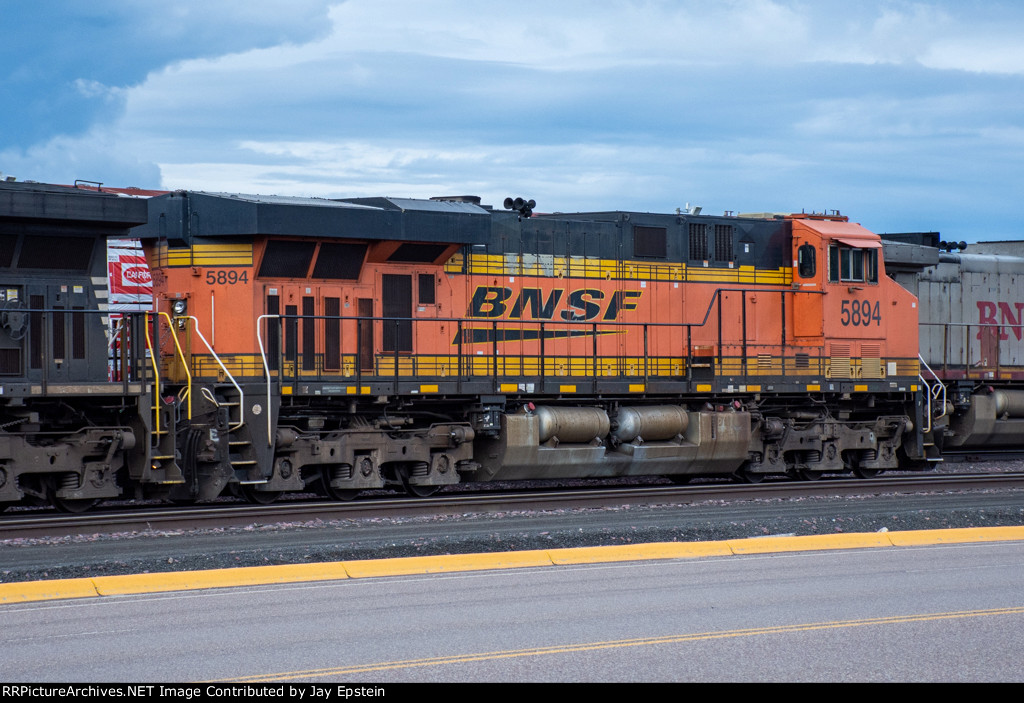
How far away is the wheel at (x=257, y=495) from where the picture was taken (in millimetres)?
12781

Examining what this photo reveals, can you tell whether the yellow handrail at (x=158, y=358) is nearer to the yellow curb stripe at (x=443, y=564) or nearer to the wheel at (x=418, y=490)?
the wheel at (x=418, y=490)

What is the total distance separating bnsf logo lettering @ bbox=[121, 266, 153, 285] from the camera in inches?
504

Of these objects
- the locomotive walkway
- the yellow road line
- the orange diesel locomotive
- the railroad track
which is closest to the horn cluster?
the orange diesel locomotive

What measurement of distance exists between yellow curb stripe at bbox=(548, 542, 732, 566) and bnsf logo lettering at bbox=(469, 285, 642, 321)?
18.0 ft

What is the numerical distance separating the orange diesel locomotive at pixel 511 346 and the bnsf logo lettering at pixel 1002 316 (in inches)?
133

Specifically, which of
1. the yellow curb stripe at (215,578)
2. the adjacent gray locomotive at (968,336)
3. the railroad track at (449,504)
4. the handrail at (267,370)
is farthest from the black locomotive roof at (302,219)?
the adjacent gray locomotive at (968,336)

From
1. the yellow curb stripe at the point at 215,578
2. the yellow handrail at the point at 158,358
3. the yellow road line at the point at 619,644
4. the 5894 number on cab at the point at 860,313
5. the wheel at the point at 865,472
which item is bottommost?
the wheel at the point at 865,472

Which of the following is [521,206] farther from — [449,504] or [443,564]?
[443,564]

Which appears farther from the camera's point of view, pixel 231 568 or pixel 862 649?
pixel 231 568

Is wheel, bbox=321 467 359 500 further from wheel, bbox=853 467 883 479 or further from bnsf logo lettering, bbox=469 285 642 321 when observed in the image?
wheel, bbox=853 467 883 479
